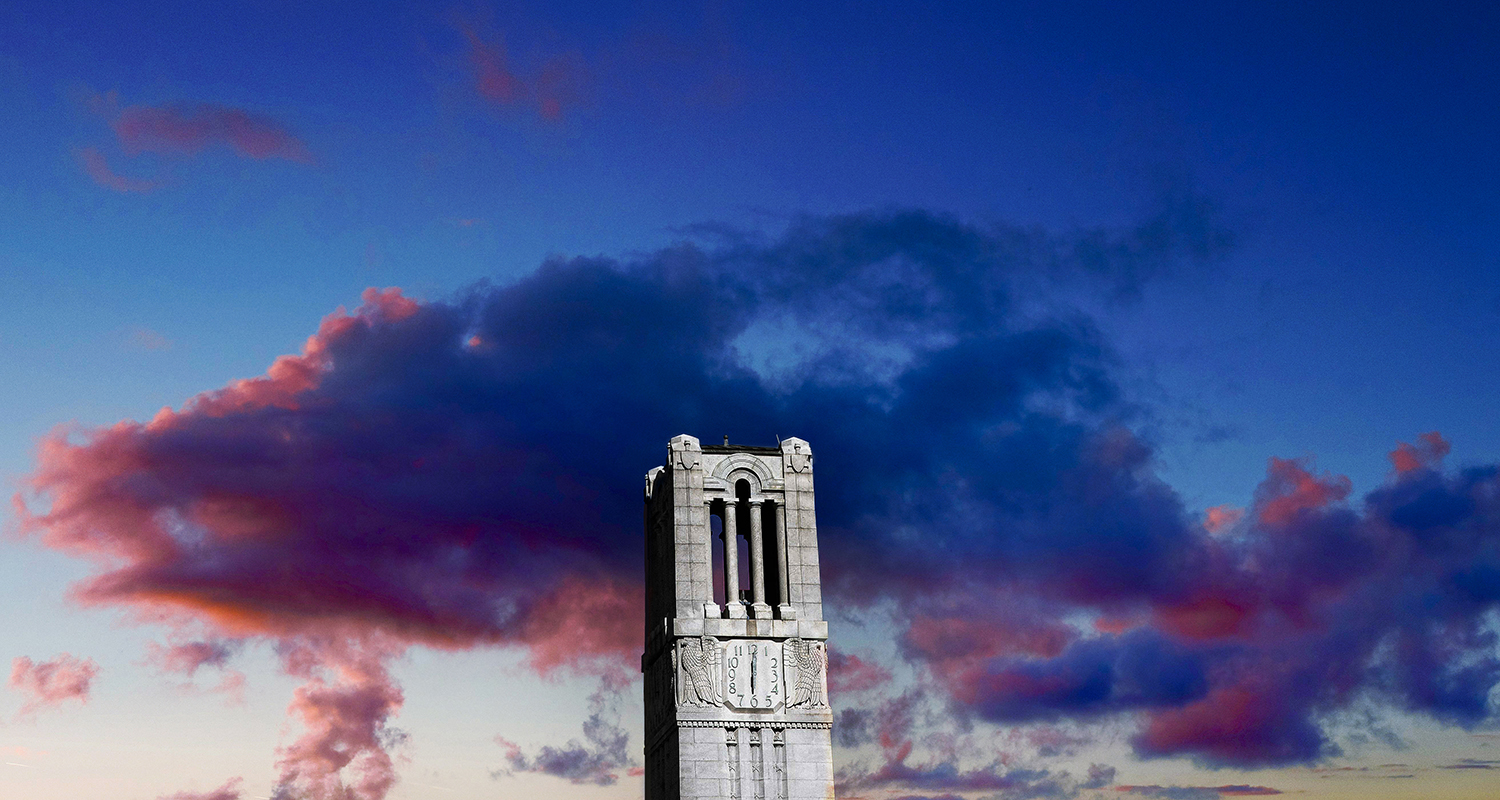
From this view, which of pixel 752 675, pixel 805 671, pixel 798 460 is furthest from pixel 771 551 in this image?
pixel 752 675

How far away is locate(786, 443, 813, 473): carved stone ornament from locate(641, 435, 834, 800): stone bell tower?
0.05m

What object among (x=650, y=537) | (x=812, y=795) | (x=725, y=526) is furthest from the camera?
(x=650, y=537)

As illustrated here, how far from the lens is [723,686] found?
230 ft

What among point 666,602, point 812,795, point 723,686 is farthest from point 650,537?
point 812,795

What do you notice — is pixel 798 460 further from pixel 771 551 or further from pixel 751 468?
pixel 771 551

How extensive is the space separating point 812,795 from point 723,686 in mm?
6294

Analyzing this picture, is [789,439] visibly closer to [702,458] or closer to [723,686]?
[702,458]

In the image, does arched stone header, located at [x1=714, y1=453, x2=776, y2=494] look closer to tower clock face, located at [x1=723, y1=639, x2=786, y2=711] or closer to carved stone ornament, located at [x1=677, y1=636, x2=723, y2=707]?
tower clock face, located at [x1=723, y1=639, x2=786, y2=711]

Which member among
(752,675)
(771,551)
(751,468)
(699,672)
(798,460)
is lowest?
(752,675)

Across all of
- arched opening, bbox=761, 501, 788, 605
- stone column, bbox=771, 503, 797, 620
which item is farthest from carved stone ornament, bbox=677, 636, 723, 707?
arched opening, bbox=761, 501, 788, 605

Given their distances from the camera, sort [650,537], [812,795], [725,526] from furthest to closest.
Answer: [650,537] < [725,526] < [812,795]

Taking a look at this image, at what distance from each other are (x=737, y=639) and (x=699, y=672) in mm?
2363

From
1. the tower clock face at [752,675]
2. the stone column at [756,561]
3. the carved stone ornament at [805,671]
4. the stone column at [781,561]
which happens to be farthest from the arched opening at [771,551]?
the tower clock face at [752,675]

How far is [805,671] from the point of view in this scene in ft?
232
